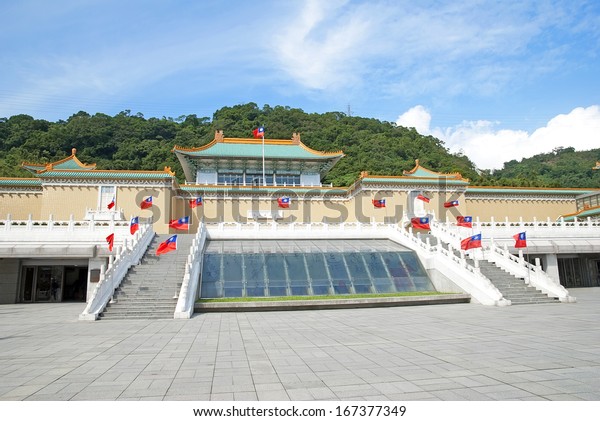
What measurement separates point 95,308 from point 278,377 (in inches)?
387

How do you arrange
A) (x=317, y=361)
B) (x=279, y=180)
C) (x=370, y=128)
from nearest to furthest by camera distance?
(x=317, y=361) < (x=279, y=180) < (x=370, y=128)

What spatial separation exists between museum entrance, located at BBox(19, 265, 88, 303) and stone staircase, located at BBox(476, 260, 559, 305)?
22136 millimetres

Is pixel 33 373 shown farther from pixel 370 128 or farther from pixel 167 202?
pixel 370 128

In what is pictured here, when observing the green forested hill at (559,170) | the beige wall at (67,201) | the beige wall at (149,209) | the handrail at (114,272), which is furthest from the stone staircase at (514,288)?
the green forested hill at (559,170)

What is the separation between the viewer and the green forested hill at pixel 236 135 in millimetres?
55431

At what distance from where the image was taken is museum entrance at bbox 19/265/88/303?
2138 centimetres

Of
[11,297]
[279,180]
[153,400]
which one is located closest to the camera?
[153,400]

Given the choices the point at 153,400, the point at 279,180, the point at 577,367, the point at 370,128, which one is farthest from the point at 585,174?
the point at 153,400

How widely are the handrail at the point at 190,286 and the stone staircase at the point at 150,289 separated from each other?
1.46 ft

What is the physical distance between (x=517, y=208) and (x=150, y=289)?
3285 centimetres

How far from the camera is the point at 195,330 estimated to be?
33.9ft

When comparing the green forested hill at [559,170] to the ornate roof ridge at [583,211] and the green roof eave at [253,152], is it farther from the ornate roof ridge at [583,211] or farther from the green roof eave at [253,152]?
the green roof eave at [253,152]

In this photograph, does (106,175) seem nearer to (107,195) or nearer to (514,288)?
(107,195)

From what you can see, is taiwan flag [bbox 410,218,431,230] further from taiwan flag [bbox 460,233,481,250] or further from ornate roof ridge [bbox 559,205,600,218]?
ornate roof ridge [bbox 559,205,600,218]
